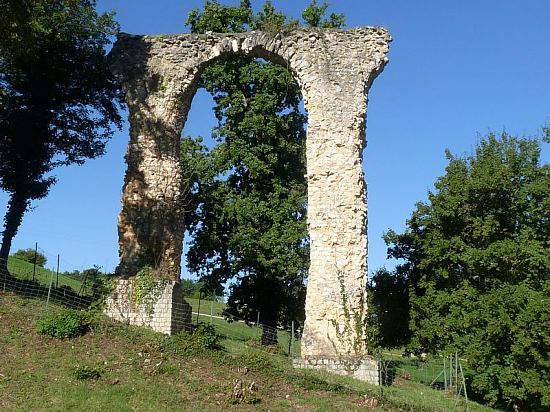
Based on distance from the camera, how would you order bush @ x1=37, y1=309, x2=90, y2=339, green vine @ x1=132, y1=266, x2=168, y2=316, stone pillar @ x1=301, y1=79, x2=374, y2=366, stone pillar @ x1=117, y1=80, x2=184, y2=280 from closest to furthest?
bush @ x1=37, y1=309, x2=90, y2=339, stone pillar @ x1=301, y1=79, x2=374, y2=366, green vine @ x1=132, y1=266, x2=168, y2=316, stone pillar @ x1=117, y1=80, x2=184, y2=280

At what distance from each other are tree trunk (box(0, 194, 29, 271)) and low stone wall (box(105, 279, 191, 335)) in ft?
16.0

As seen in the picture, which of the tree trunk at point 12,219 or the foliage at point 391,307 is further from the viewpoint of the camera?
the foliage at point 391,307

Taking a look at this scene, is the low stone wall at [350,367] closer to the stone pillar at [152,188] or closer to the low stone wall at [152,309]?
the low stone wall at [152,309]

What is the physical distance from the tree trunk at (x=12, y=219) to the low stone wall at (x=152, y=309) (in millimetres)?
4873

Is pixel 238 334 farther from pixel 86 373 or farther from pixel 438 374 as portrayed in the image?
pixel 86 373

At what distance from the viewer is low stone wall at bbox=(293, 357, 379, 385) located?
11500mm

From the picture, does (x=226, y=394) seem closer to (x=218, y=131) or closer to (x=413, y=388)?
(x=413, y=388)

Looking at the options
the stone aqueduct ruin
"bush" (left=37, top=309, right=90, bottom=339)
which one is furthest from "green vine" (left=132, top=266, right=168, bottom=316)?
"bush" (left=37, top=309, right=90, bottom=339)

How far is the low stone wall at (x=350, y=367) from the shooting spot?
11.5 metres

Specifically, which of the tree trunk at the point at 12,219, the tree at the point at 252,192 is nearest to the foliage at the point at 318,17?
the tree at the point at 252,192

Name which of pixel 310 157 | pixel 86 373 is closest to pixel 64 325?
pixel 86 373

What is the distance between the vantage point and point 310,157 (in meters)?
13.3

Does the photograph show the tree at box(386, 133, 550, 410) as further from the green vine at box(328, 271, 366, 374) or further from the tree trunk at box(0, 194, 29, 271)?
the tree trunk at box(0, 194, 29, 271)

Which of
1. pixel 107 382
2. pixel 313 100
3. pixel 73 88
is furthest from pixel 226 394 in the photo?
pixel 73 88
